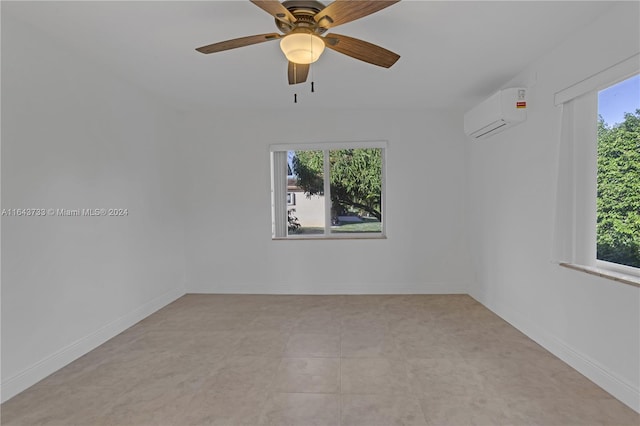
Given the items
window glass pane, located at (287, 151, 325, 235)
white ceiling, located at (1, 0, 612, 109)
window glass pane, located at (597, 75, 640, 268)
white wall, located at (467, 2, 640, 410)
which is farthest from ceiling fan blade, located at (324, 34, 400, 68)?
window glass pane, located at (287, 151, 325, 235)

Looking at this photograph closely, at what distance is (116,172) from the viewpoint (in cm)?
312

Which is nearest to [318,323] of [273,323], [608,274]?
[273,323]

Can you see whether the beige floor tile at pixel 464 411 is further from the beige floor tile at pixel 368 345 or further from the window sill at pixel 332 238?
the window sill at pixel 332 238

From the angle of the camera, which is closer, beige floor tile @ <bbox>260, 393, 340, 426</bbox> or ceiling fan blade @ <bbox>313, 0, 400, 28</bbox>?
ceiling fan blade @ <bbox>313, 0, 400, 28</bbox>

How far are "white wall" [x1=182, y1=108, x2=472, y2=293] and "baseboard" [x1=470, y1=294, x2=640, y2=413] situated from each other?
1.30 m

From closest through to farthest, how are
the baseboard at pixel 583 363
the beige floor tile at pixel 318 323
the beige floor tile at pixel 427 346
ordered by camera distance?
the baseboard at pixel 583 363
the beige floor tile at pixel 427 346
the beige floor tile at pixel 318 323

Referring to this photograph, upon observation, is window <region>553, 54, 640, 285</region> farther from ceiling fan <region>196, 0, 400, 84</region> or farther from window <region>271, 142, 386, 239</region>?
window <region>271, 142, 386, 239</region>

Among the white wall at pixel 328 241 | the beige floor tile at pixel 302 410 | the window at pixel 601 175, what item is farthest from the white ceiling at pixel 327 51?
the beige floor tile at pixel 302 410

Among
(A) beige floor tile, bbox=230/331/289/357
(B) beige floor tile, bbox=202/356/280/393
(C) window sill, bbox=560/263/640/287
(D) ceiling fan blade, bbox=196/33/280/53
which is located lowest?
(A) beige floor tile, bbox=230/331/289/357

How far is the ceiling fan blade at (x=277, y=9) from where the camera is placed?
157cm

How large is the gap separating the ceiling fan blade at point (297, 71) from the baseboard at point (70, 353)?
8.82 feet

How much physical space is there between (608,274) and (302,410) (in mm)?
2126

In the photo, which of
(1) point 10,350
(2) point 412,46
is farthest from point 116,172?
(2) point 412,46

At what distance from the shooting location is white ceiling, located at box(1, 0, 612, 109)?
202 cm
